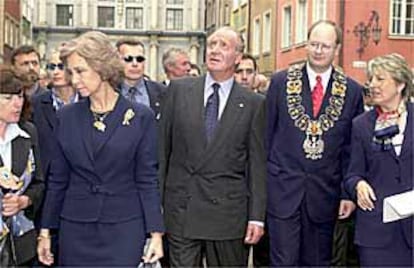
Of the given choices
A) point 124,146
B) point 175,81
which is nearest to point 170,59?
point 175,81

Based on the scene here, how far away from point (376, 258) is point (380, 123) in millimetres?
777

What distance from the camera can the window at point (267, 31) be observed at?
92.7ft

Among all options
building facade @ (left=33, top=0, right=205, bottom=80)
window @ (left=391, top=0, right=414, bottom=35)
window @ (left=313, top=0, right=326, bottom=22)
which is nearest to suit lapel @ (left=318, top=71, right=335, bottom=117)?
A: building facade @ (left=33, top=0, right=205, bottom=80)

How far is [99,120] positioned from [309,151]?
148cm

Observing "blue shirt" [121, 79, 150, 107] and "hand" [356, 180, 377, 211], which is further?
"blue shirt" [121, 79, 150, 107]

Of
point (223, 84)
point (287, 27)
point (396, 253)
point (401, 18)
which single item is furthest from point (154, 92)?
point (287, 27)

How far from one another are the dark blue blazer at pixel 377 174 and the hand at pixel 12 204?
1.87 m

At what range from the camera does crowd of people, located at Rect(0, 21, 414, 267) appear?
12.7ft

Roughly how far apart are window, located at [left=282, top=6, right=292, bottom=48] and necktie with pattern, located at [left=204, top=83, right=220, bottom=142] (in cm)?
2141

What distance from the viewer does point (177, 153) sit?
4691 millimetres

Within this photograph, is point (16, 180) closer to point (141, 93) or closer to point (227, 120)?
point (227, 120)

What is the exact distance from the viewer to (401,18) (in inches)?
861

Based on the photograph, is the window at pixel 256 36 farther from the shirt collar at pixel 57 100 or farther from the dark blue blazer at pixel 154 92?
the shirt collar at pixel 57 100

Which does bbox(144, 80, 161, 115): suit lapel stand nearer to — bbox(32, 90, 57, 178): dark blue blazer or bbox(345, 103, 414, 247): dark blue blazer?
bbox(32, 90, 57, 178): dark blue blazer
